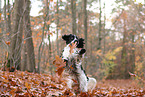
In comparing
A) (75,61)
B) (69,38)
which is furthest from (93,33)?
(75,61)

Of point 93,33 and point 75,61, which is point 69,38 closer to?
point 75,61

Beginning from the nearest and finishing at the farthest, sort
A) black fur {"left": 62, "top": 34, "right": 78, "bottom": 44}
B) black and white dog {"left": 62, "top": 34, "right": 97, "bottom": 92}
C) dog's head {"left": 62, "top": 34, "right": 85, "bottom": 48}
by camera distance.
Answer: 1. black and white dog {"left": 62, "top": 34, "right": 97, "bottom": 92}
2. dog's head {"left": 62, "top": 34, "right": 85, "bottom": 48}
3. black fur {"left": 62, "top": 34, "right": 78, "bottom": 44}

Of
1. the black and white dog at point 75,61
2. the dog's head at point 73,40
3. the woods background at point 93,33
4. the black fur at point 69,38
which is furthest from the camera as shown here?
the woods background at point 93,33

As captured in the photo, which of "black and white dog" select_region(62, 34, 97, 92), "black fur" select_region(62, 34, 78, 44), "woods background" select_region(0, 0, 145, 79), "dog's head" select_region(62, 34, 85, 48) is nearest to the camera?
"black and white dog" select_region(62, 34, 97, 92)

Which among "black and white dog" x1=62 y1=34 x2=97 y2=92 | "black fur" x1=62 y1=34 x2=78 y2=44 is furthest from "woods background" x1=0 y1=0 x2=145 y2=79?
"black and white dog" x1=62 y1=34 x2=97 y2=92

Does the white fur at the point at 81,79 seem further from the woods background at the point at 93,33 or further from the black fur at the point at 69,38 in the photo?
the woods background at the point at 93,33

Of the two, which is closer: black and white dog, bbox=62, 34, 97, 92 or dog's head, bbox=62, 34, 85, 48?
black and white dog, bbox=62, 34, 97, 92

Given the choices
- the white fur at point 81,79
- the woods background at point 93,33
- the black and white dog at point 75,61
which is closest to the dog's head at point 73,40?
the black and white dog at point 75,61

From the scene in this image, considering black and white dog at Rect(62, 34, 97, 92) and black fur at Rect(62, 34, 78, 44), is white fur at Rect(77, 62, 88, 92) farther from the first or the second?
Result: black fur at Rect(62, 34, 78, 44)

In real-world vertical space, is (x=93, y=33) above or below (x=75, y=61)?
above

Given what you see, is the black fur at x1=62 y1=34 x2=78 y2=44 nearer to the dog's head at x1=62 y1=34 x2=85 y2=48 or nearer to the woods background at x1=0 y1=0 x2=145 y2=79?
the dog's head at x1=62 y1=34 x2=85 y2=48

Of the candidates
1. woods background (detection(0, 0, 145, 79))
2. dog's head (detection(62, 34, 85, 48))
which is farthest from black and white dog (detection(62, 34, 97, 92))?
woods background (detection(0, 0, 145, 79))

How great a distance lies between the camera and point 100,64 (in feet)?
67.1

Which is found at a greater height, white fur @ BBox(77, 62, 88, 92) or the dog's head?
the dog's head
